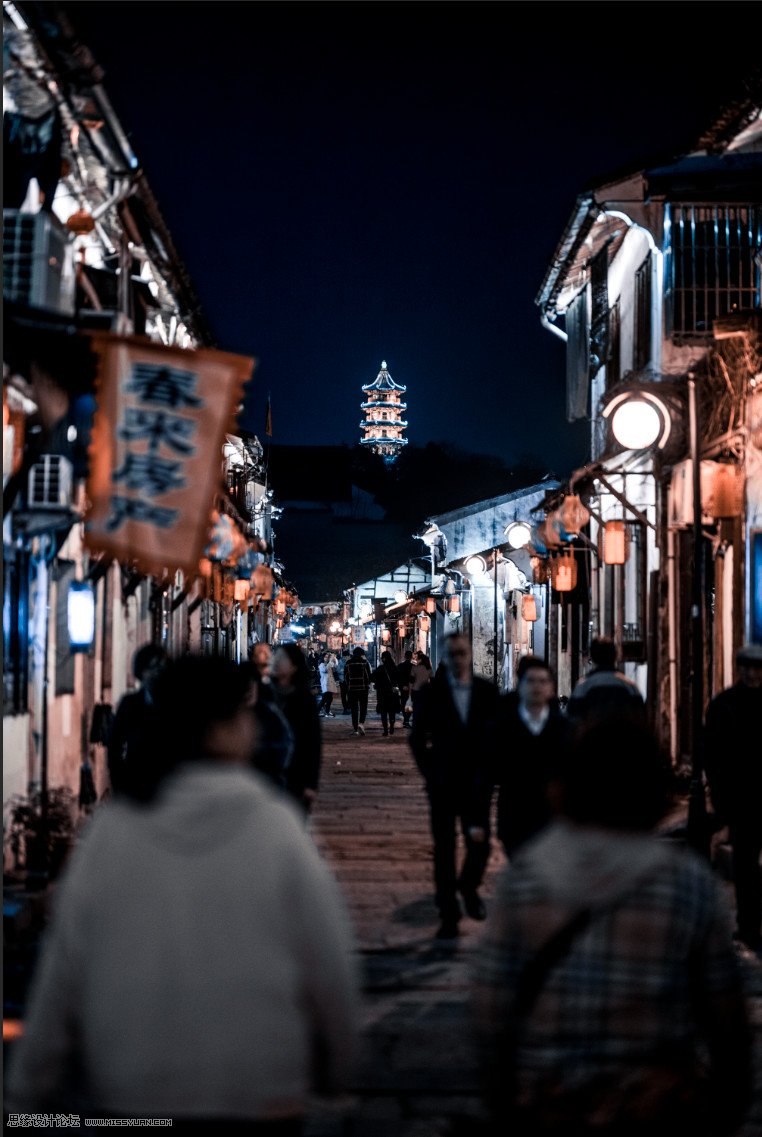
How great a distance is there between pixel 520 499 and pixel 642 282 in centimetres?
3347

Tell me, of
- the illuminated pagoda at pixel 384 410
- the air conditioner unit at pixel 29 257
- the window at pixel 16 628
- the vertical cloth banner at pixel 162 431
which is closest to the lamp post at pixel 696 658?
the vertical cloth banner at pixel 162 431

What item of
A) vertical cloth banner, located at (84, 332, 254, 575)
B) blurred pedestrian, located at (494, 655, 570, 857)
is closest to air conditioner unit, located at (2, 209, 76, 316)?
vertical cloth banner, located at (84, 332, 254, 575)

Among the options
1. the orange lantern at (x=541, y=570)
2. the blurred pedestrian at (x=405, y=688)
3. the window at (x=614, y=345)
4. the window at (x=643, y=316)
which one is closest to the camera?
the window at (x=643, y=316)

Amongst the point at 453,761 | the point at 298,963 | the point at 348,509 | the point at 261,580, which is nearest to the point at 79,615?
the point at 453,761

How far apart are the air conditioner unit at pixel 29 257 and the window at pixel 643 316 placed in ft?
42.6

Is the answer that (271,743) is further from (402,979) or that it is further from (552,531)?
(552,531)

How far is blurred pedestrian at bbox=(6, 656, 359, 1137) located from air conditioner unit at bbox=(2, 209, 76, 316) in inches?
300

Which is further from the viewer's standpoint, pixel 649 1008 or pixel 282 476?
pixel 282 476

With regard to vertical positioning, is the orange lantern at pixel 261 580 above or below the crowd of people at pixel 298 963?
above

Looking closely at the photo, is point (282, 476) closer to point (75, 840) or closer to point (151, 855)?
point (75, 840)

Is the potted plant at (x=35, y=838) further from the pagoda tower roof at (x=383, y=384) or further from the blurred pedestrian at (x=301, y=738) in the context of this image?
the pagoda tower roof at (x=383, y=384)

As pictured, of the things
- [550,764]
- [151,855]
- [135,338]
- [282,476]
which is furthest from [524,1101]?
[282,476]

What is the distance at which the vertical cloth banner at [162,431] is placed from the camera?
911 centimetres

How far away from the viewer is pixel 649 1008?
3.41 meters
